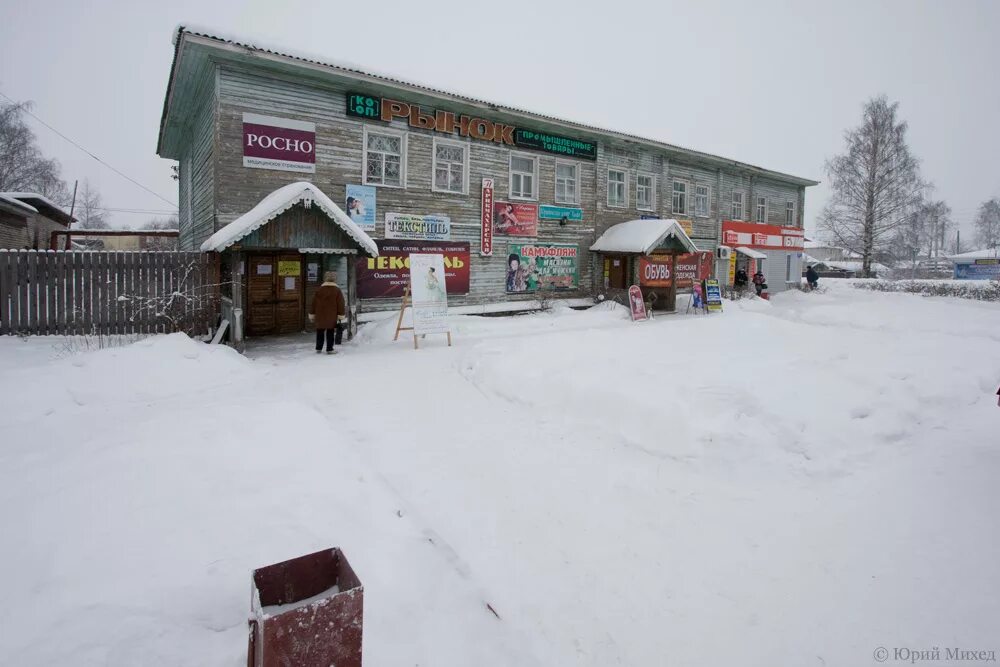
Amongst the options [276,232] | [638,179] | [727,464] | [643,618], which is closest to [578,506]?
[643,618]

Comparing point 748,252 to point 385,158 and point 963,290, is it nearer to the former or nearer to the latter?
point 963,290

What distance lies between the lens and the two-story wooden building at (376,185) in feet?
39.5

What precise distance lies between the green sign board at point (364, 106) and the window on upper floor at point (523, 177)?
4.82 m

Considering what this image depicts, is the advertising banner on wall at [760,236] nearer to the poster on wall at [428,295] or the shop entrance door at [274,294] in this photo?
the poster on wall at [428,295]

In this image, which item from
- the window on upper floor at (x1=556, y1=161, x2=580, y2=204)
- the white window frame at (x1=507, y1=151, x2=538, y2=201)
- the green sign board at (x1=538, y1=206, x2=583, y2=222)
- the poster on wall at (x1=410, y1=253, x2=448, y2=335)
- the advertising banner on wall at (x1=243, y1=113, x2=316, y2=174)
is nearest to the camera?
the poster on wall at (x1=410, y1=253, x2=448, y2=335)

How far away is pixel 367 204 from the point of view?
47.0ft

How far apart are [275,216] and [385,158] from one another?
4.81m

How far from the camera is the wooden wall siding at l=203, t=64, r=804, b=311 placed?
1223cm

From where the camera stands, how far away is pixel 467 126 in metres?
16.3

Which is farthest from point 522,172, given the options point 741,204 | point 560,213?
point 741,204

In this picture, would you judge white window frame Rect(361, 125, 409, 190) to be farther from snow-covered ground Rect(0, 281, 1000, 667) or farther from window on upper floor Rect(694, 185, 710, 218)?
window on upper floor Rect(694, 185, 710, 218)

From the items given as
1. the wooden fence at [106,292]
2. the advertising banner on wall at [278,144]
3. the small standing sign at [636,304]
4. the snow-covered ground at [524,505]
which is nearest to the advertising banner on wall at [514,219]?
the small standing sign at [636,304]

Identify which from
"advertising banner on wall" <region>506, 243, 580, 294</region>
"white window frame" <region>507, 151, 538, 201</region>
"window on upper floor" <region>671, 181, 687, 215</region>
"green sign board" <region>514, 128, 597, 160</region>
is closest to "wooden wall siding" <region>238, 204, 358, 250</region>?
"advertising banner on wall" <region>506, 243, 580, 294</region>

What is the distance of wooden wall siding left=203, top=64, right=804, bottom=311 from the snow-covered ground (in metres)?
6.15
